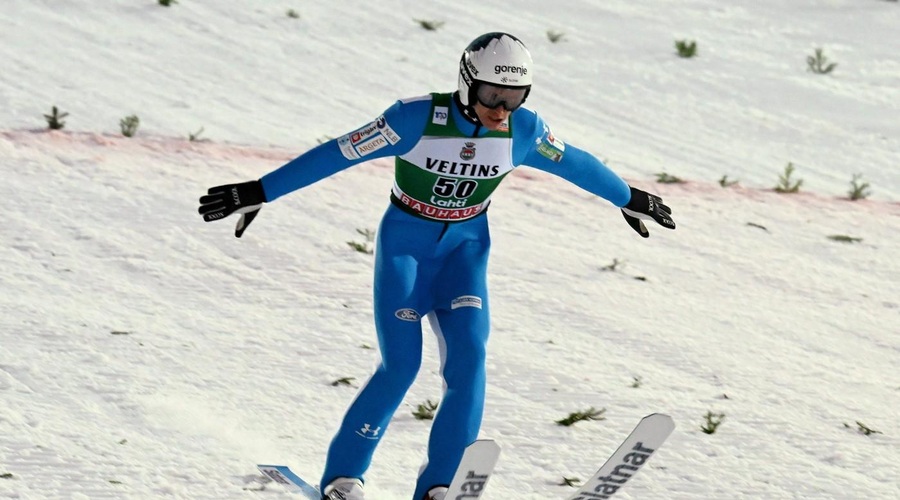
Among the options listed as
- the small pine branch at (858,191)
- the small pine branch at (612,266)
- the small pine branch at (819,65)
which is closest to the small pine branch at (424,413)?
the small pine branch at (612,266)

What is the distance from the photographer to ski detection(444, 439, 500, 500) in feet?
15.6

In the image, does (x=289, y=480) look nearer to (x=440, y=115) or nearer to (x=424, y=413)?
(x=424, y=413)

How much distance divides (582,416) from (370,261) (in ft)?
7.96

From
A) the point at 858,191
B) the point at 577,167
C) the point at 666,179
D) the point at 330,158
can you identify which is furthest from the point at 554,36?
the point at 330,158

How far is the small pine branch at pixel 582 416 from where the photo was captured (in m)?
6.58

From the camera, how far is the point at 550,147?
5.52 m

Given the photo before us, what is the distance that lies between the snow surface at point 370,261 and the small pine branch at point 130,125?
0.14m

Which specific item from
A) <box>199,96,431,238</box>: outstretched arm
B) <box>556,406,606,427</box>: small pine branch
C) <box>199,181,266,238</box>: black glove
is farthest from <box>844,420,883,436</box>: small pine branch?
<box>199,181,266,238</box>: black glove

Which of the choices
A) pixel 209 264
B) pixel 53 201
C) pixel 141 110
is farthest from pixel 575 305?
pixel 141 110

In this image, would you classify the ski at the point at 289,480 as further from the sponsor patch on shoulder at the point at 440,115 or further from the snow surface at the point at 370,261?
the sponsor patch on shoulder at the point at 440,115

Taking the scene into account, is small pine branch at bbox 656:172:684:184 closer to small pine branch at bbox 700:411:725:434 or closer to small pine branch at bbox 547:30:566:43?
small pine branch at bbox 547:30:566:43

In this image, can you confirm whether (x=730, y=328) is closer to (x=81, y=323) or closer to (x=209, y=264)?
(x=209, y=264)

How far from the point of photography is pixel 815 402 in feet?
23.6

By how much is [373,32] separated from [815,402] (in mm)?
7655
